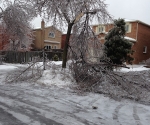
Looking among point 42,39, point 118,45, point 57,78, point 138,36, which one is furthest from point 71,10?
point 42,39

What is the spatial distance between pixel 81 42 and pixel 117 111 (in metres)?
6.36

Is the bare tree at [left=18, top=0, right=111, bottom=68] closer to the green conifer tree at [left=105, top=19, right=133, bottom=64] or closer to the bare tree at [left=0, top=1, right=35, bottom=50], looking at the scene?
the bare tree at [left=0, top=1, right=35, bottom=50]

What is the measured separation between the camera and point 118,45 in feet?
50.7

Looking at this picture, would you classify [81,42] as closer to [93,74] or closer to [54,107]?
[93,74]

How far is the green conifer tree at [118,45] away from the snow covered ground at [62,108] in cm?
884

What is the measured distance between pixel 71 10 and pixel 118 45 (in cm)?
652

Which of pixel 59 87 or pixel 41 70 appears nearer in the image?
pixel 59 87

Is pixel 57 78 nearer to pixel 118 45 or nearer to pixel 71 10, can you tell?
pixel 71 10

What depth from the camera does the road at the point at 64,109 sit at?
4219 millimetres

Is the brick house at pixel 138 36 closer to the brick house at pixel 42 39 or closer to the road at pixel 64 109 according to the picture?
the brick house at pixel 42 39

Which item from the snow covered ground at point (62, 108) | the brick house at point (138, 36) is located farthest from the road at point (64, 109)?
the brick house at point (138, 36)

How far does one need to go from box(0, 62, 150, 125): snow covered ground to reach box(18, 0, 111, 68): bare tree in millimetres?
3911

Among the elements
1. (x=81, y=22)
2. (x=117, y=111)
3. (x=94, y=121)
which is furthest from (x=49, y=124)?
(x=81, y=22)

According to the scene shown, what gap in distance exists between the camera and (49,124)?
396 cm
